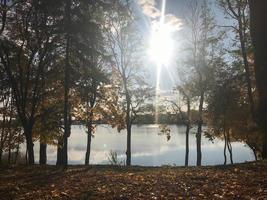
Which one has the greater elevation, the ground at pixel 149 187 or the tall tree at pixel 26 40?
the tall tree at pixel 26 40

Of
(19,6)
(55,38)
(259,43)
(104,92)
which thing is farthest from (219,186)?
(104,92)

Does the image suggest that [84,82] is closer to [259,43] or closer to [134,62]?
[134,62]

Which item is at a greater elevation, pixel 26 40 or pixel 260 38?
pixel 26 40

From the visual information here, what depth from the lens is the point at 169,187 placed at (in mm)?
11008

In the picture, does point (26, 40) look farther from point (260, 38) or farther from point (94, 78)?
point (260, 38)

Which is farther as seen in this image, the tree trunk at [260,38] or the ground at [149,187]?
the tree trunk at [260,38]

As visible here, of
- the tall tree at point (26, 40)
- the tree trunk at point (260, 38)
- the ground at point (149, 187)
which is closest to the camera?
the ground at point (149, 187)

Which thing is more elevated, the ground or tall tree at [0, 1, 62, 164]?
tall tree at [0, 1, 62, 164]

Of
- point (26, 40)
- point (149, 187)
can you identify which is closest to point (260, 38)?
point (149, 187)

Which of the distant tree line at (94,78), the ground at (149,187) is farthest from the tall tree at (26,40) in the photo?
the ground at (149,187)

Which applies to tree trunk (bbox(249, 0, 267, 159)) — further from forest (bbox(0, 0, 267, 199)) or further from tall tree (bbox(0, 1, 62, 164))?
tall tree (bbox(0, 1, 62, 164))

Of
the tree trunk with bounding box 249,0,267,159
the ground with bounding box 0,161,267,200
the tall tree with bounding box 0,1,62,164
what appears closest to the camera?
the ground with bounding box 0,161,267,200

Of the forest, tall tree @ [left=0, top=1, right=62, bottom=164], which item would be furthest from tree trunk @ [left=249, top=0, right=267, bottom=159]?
tall tree @ [left=0, top=1, right=62, bottom=164]

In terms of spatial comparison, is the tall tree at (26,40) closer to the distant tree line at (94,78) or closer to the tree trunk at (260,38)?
the distant tree line at (94,78)
